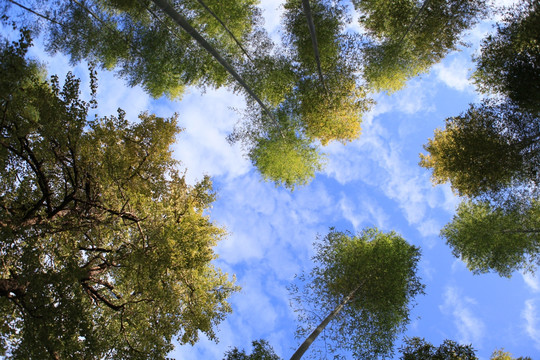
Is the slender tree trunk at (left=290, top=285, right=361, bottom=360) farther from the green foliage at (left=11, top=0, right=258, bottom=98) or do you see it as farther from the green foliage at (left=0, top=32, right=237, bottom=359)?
the green foliage at (left=11, top=0, right=258, bottom=98)

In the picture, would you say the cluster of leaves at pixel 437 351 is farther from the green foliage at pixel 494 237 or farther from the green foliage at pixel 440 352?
the green foliage at pixel 494 237

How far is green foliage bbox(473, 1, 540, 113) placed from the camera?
21.5 feet

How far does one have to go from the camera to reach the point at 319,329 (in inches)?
292

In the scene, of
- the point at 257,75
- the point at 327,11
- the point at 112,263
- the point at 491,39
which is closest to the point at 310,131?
the point at 257,75

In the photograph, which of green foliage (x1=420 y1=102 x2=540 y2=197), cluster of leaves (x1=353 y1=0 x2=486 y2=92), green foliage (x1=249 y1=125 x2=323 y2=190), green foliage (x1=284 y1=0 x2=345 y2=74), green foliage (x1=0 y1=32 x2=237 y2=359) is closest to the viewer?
green foliage (x1=0 y1=32 x2=237 y2=359)

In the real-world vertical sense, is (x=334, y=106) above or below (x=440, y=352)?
above

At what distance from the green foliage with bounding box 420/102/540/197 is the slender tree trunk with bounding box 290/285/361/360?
4.70 m

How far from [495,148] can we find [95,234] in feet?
33.5

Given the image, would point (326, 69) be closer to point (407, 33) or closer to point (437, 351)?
point (407, 33)

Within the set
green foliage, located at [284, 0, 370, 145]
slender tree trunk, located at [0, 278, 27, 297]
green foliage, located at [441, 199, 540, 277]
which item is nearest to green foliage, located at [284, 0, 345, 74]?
green foliage, located at [284, 0, 370, 145]

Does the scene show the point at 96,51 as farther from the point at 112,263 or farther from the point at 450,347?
the point at 450,347

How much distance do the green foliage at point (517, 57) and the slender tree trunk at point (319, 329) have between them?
668 centimetres

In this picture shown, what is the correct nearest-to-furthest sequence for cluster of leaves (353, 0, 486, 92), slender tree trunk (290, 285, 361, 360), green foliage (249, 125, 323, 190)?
1. slender tree trunk (290, 285, 361, 360)
2. cluster of leaves (353, 0, 486, 92)
3. green foliage (249, 125, 323, 190)

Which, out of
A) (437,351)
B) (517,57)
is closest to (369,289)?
(437,351)
